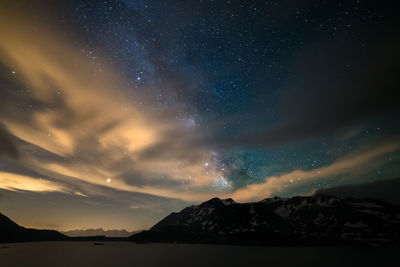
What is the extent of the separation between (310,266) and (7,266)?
4734 inches

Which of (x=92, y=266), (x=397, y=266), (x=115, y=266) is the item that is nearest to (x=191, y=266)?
(x=115, y=266)

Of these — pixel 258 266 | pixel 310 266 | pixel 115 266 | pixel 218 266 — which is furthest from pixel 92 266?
pixel 310 266

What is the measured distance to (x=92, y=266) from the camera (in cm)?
9300

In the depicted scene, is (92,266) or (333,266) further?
(333,266)

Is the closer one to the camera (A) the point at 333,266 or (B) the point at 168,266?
(B) the point at 168,266

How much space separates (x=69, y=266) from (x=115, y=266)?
1892 cm

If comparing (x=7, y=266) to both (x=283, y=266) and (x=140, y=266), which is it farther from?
(x=283, y=266)

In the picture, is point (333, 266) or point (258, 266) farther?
point (333, 266)

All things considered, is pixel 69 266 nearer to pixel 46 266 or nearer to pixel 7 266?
pixel 46 266

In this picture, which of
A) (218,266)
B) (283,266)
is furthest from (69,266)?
(283,266)

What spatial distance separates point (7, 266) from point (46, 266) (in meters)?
14.2

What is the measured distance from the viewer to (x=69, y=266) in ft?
314

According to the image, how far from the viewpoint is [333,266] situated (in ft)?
327

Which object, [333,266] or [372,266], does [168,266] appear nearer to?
[333,266]
